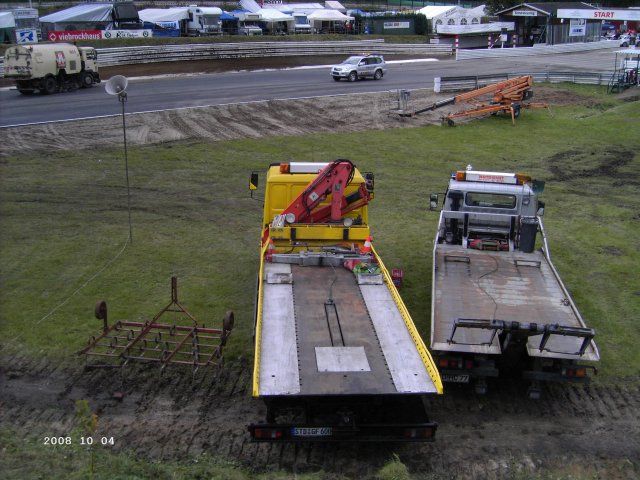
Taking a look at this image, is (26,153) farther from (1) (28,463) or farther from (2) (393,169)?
(1) (28,463)

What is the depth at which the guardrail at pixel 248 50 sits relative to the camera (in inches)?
1743

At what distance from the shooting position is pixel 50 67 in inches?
1346

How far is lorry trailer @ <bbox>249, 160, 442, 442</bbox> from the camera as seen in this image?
8266mm

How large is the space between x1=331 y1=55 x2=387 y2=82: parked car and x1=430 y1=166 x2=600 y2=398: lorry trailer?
2606 cm

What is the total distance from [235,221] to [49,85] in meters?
20.7

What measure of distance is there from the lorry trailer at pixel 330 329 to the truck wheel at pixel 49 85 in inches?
987

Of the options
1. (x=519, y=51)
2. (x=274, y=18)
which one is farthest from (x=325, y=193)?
(x=274, y=18)

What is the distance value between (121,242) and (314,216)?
5.97 meters

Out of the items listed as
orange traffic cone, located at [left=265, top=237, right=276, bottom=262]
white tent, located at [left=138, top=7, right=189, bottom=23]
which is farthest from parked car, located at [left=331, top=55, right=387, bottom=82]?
orange traffic cone, located at [left=265, top=237, right=276, bottom=262]

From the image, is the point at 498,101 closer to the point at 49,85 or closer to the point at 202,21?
the point at 49,85

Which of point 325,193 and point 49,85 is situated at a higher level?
point 49,85

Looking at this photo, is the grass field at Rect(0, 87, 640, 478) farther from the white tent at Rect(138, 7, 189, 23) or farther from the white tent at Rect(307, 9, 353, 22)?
the white tent at Rect(307, 9, 353, 22)

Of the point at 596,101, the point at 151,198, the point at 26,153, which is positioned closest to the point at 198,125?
the point at 26,153

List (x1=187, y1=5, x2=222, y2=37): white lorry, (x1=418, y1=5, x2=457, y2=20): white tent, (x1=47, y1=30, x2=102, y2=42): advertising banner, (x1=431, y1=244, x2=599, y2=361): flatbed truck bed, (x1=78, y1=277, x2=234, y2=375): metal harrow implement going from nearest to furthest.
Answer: (x1=431, y1=244, x2=599, y2=361): flatbed truck bed
(x1=78, y1=277, x2=234, y2=375): metal harrow implement
(x1=47, y1=30, x2=102, y2=42): advertising banner
(x1=187, y1=5, x2=222, y2=37): white lorry
(x1=418, y1=5, x2=457, y2=20): white tent
